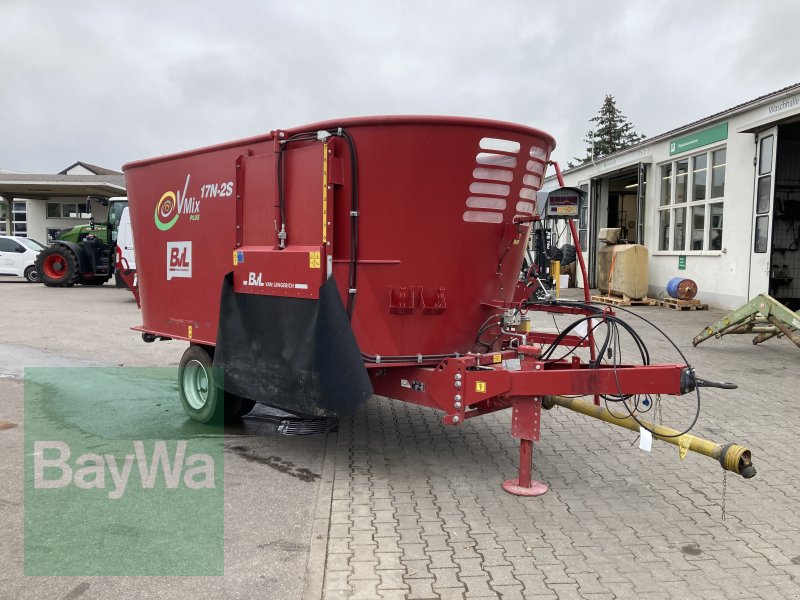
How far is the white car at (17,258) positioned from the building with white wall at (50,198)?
2718 mm

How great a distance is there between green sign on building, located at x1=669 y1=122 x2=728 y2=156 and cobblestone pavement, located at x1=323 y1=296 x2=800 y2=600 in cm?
1005

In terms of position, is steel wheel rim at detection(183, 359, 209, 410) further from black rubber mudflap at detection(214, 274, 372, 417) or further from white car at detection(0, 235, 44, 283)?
white car at detection(0, 235, 44, 283)

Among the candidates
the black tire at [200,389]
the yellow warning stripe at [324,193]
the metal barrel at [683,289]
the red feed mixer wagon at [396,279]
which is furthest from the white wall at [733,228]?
the black tire at [200,389]

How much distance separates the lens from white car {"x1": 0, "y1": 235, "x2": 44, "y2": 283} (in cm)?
2405

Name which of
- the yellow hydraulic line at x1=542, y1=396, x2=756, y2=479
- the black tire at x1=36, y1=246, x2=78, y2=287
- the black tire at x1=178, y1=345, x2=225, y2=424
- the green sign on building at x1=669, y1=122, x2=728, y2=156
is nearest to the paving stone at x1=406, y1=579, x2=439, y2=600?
the yellow hydraulic line at x1=542, y1=396, x2=756, y2=479

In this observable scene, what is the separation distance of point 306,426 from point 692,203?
1319 centimetres

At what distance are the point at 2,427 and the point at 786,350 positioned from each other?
10.3m

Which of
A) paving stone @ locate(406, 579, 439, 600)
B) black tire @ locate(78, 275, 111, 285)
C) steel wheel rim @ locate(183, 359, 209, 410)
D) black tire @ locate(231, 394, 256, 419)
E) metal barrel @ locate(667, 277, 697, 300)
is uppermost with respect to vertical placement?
metal barrel @ locate(667, 277, 697, 300)

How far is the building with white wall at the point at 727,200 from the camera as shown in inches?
514

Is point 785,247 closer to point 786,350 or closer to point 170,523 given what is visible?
point 786,350

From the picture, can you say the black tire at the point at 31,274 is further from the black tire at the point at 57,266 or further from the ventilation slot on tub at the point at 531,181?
the ventilation slot on tub at the point at 531,181

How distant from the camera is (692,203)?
52.0ft

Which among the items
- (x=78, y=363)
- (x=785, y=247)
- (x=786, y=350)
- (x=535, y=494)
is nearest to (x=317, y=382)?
(x=535, y=494)

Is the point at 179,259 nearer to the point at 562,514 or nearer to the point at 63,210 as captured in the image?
the point at 562,514
